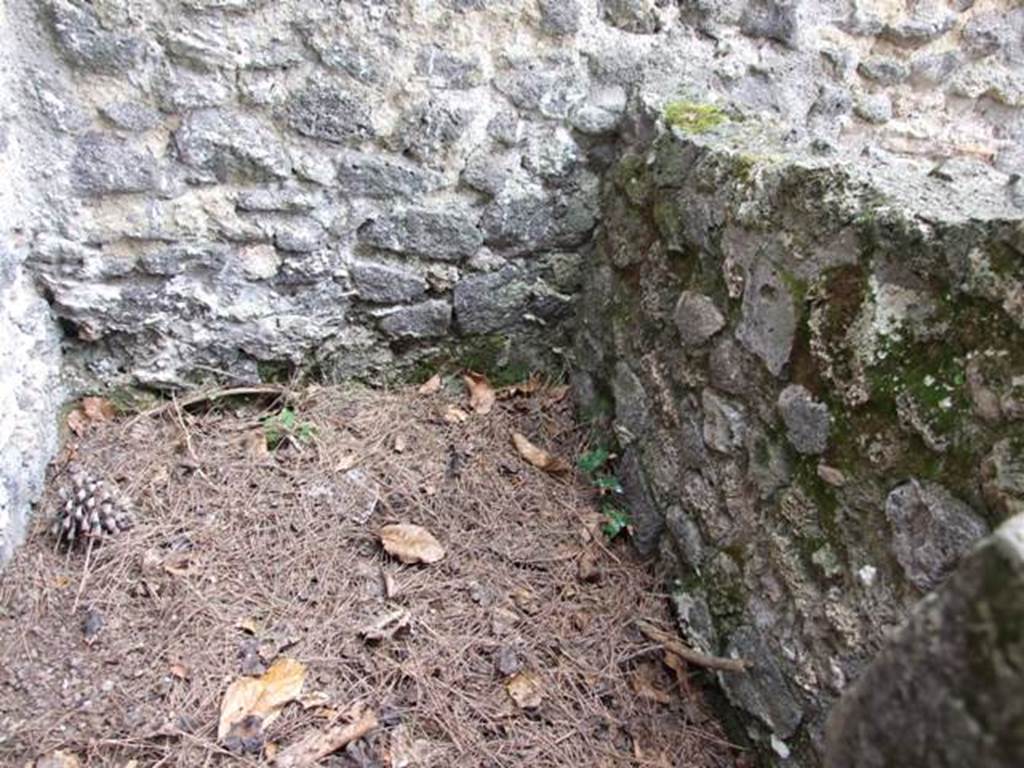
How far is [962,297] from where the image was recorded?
3.94 feet

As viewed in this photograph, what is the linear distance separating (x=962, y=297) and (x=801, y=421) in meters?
0.37

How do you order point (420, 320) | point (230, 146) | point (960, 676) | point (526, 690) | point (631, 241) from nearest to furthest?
point (960, 676) → point (526, 690) → point (230, 146) → point (631, 241) → point (420, 320)

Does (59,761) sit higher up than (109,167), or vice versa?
(109,167)

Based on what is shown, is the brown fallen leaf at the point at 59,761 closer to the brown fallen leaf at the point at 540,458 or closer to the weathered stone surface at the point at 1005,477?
the brown fallen leaf at the point at 540,458

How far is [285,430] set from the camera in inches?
82.2

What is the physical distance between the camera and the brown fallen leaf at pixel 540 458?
2162 millimetres

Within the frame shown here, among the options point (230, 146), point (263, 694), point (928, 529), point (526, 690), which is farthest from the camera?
point (230, 146)

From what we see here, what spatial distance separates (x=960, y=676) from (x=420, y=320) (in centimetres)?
177

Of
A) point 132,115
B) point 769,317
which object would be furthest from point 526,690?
point 132,115

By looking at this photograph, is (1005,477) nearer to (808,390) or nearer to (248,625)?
(808,390)

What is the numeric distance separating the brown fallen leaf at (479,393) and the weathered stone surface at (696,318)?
641mm

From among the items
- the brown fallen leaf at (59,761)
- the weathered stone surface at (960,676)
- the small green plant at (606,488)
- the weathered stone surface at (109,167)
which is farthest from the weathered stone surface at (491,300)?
the weathered stone surface at (960,676)

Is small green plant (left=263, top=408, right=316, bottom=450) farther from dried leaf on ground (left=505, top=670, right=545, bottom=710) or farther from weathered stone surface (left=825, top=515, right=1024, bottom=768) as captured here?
weathered stone surface (left=825, top=515, right=1024, bottom=768)

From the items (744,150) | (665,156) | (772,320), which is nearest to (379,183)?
(665,156)
